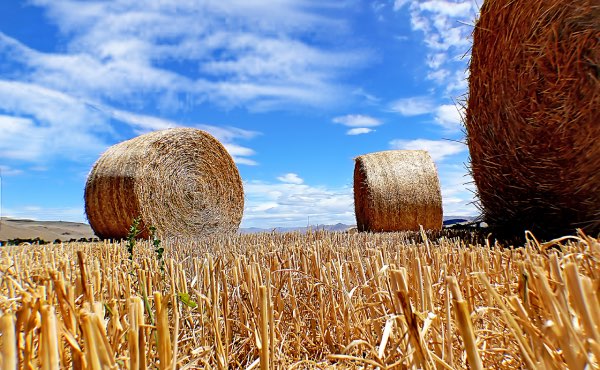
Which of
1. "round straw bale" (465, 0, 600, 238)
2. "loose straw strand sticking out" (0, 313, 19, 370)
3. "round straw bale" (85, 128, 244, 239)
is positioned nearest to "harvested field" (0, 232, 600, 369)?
"loose straw strand sticking out" (0, 313, 19, 370)

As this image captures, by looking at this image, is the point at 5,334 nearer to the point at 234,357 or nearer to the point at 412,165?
the point at 234,357

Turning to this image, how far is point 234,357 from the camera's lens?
142 centimetres

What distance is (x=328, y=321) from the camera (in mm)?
1557

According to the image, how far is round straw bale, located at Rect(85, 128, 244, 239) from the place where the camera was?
6395mm

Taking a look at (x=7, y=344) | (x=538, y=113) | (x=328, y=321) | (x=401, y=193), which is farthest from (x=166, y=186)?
(x=7, y=344)

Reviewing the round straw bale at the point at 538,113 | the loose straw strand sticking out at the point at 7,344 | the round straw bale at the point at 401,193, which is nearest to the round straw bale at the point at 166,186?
the round straw bale at the point at 401,193

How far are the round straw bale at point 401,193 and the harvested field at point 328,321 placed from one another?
4712 mm

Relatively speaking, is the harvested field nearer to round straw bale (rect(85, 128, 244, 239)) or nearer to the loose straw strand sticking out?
the loose straw strand sticking out

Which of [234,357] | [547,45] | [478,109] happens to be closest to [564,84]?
[547,45]

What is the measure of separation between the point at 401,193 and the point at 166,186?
11.2ft

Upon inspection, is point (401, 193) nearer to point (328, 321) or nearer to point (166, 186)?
point (166, 186)

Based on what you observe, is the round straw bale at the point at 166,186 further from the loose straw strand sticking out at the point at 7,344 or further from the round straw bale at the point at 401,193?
the loose straw strand sticking out at the point at 7,344

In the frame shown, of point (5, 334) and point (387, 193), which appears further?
point (387, 193)

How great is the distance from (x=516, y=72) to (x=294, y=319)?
3491 millimetres
